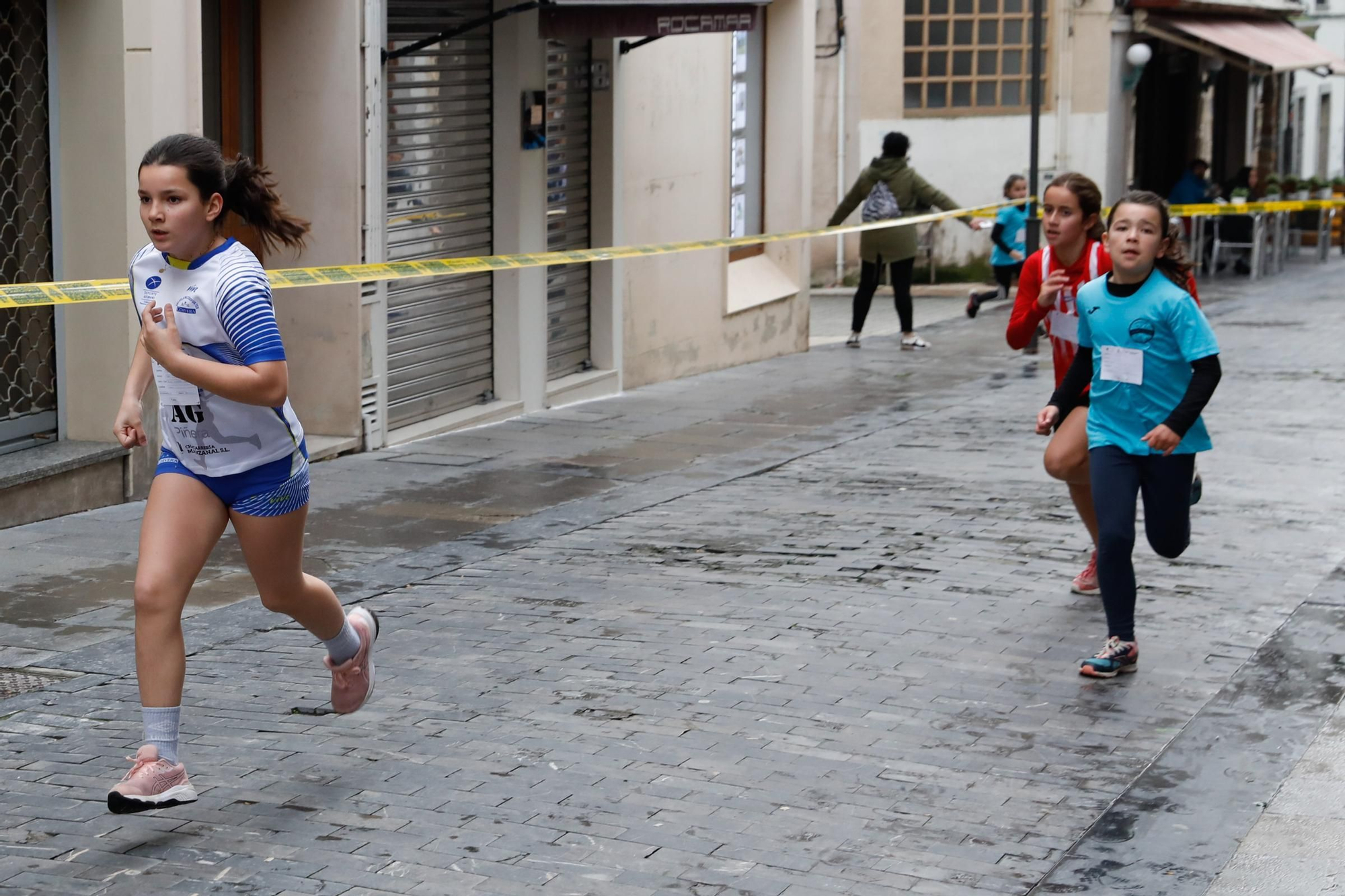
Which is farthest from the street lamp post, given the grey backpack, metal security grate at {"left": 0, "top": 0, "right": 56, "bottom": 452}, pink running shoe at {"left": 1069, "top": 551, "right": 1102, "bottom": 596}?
pink running shoe at {"left": 1069, "top": 551, "right": 1102, "bottom": 596}

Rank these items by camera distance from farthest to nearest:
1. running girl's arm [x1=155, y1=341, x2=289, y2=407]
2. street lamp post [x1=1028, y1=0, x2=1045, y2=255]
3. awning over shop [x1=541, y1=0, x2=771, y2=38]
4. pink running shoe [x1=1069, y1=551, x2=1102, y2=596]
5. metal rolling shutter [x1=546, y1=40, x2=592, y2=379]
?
street lamp post [x1=1028, y1=0, x2=1045, y2=255] → metal rolling shutter [x1=546, y1=40, x2=592, y2=379] → awning over shop [x1=541, y1=0, x2=771, y2=38] → pink running shoe [x1=1069, y1=551, x2=1102, y2=596] → running girl's arm [x1=155, y1=341, x2=289, y2=407]

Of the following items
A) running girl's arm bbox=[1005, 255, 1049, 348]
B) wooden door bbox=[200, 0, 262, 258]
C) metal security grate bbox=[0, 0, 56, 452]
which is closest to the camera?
running girl's arm bbox=[1005, 255, 1049, 348]

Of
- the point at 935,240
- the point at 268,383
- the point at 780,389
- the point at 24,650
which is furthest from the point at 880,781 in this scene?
the point at 935,240

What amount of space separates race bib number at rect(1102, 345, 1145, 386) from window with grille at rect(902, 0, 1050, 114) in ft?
70.6

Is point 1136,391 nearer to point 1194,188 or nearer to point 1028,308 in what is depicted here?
point 1028,308

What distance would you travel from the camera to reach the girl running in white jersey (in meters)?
4.57

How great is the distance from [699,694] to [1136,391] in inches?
68.1

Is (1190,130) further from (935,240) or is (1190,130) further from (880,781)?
(880,781)

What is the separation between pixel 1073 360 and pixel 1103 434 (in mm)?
598

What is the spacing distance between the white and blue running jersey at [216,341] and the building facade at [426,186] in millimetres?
3996

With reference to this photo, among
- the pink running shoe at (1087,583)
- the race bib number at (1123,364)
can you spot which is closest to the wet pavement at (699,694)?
the pink running shoe at (1087,583)

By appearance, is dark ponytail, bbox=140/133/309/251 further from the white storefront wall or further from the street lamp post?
the white storefront wall

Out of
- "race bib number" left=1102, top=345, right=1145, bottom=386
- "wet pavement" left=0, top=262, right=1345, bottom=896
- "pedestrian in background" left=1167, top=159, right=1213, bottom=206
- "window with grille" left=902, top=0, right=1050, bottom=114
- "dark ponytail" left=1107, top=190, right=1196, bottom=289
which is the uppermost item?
"window with grille" left=902, top=0, right=1050, bottom=114

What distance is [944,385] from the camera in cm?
1463
